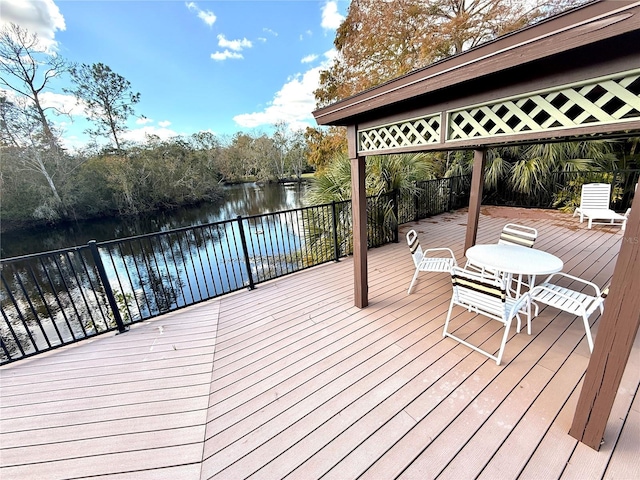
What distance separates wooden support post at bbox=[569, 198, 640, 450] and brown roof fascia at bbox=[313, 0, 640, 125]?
2.13 ft

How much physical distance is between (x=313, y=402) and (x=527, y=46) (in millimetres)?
2185

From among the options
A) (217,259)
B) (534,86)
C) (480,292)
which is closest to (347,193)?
(217,259)

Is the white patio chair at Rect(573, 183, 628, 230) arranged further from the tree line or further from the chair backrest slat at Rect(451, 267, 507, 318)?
the tree line

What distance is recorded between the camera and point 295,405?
1.63 m

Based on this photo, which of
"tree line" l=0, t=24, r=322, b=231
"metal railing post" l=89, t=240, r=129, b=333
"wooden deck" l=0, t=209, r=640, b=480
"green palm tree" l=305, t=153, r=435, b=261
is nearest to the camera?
"wooden deck" l=0, t=209, r=640, b=480

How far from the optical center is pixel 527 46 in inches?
41.9

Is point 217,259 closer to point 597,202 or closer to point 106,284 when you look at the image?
point 106,284

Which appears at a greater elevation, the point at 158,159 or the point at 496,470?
the point at 158,159

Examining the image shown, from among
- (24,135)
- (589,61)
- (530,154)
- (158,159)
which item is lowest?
(530,154)

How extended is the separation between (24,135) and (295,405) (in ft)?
56.1

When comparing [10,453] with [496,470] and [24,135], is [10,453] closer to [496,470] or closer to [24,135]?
[496,470]

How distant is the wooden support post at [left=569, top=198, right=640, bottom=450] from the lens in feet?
3.36

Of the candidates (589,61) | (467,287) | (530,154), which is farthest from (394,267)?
(530,154)

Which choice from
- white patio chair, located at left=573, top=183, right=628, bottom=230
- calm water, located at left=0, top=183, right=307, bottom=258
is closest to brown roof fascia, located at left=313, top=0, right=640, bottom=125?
white patio chair, located at left=573, top=183, right=628, bottom=230
